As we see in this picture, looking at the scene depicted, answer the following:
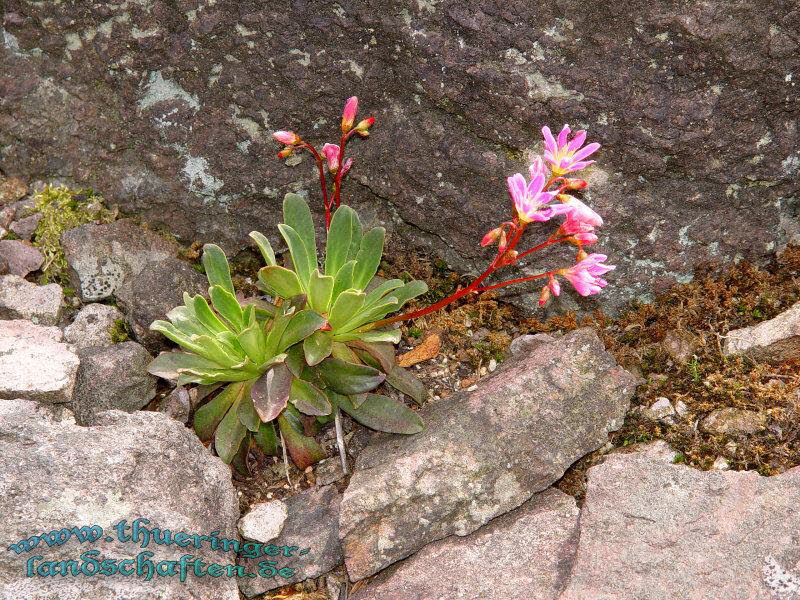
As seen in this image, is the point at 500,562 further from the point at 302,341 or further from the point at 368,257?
the point at 368,257

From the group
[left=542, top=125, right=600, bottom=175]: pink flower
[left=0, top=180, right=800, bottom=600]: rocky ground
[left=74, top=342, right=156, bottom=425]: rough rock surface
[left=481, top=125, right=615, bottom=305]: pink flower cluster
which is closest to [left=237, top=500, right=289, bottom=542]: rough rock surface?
[left=0, top=180, right=800, bottom=600]: rocky ground

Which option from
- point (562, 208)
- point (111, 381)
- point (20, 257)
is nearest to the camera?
point (562, 208)

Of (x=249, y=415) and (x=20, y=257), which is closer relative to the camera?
(x=249, y=415)

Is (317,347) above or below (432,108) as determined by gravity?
below

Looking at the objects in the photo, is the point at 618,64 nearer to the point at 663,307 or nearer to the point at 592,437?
the point at 663,307

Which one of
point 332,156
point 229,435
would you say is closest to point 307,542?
point 229,435

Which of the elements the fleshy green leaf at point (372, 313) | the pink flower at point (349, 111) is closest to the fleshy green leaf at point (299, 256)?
the fleshy green leaf at point (372, 313)

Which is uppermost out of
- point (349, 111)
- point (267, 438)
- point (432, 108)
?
point (349, 111)

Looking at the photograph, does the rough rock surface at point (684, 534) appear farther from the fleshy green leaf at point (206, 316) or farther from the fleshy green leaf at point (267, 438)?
the fleshy green leaf at point (206, 316)
